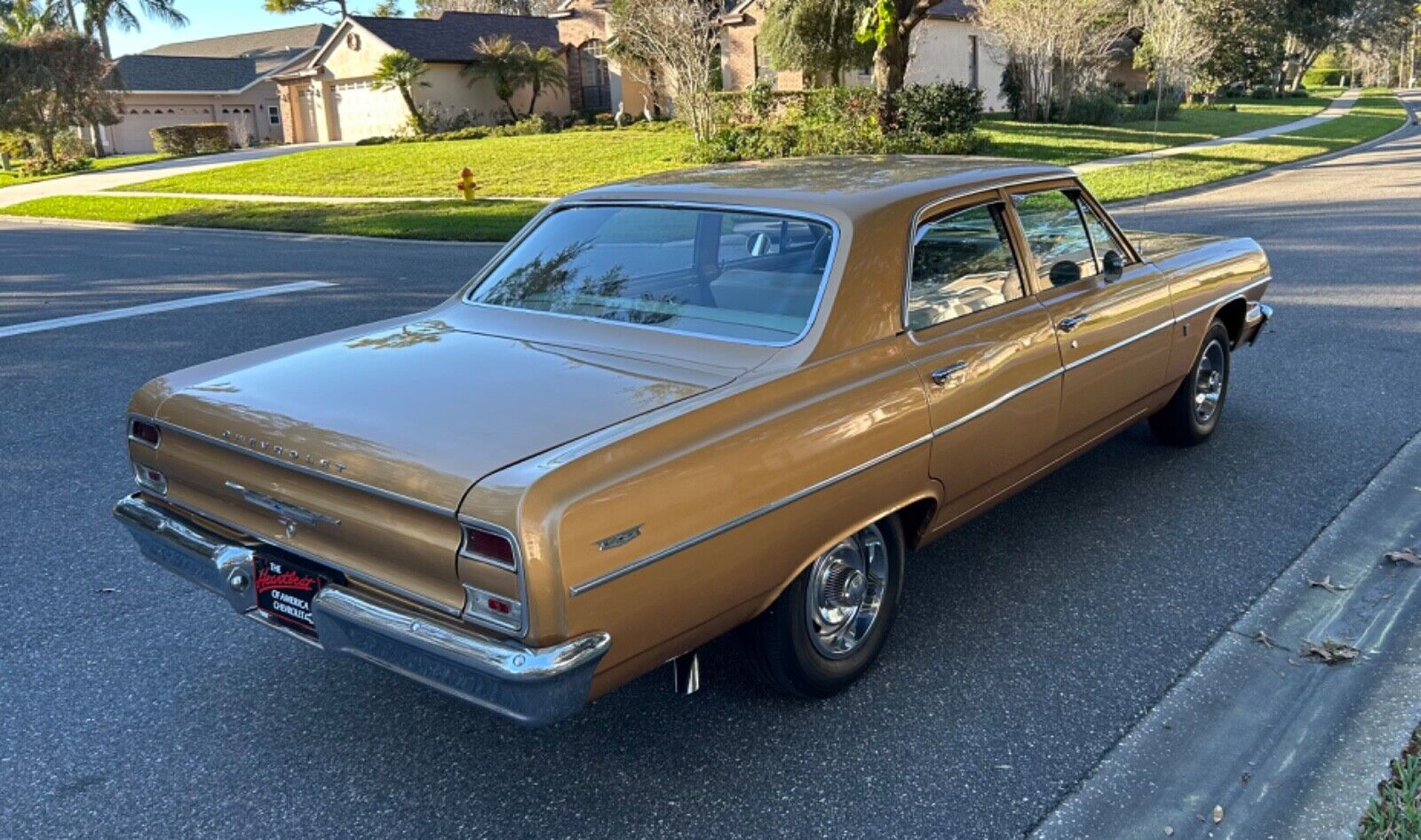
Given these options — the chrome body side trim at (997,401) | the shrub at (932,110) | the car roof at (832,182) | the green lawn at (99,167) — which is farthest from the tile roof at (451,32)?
the chrome body side trim at (997,401)

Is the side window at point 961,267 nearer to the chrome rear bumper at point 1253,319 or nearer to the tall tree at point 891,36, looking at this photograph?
the chrome rear bumper at point 1253,319

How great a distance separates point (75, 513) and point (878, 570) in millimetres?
3850

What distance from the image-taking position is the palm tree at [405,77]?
38000 mm

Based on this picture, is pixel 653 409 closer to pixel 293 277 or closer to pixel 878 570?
pixel 878 570

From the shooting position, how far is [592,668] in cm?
261

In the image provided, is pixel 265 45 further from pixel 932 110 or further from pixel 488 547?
pixel 488 547

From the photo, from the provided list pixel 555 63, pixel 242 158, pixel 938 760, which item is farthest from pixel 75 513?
pixel 555 63

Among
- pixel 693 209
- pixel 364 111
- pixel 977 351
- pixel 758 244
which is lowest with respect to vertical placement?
pixel 977 351

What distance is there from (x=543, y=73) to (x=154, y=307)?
3149cm

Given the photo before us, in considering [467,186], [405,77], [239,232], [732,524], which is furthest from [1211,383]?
[405,77]

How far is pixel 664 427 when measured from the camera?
2.85 metres

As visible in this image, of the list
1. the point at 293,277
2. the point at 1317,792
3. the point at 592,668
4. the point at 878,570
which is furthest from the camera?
the point at 293,277

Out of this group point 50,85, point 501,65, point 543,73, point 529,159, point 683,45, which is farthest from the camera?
point 543,73

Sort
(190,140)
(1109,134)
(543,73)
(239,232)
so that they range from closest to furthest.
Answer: (239,232), (1109,134), (543,73), (190,140)
